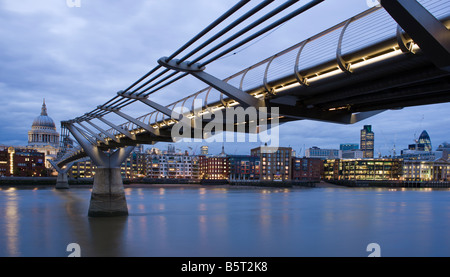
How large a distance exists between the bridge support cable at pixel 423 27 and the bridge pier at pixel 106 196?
93.5ft

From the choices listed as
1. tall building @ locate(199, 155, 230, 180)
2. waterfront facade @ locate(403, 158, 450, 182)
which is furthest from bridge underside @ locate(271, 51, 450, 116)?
waterfront facade @ locate(403, 158, 450, 182)

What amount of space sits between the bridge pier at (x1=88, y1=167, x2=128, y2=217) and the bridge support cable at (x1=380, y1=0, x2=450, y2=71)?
93.5 feet

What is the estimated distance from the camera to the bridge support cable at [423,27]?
7.11m

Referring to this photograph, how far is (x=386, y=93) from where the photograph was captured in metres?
13.3

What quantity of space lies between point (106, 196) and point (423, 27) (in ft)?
95.4

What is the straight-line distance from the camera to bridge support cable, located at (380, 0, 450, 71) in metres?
7.11

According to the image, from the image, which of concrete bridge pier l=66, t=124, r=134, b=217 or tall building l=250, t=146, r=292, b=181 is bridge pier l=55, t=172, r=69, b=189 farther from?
tall building l=250, t=146, r=292, b=181

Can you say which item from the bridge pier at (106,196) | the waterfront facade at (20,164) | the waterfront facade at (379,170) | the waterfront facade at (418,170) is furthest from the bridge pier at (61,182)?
the waterfront facade at (418,170)

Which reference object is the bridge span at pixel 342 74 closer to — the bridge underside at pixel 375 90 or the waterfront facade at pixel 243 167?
the bridge underside at pixel 375 90

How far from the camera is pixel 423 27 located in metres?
7.28

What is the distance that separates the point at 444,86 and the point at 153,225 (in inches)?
943

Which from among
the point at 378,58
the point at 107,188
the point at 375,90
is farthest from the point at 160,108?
the point at 107,188
